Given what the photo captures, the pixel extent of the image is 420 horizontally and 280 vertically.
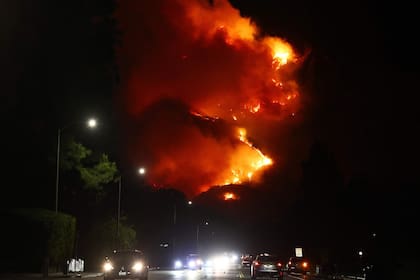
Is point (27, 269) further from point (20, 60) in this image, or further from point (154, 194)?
point (154, 194)

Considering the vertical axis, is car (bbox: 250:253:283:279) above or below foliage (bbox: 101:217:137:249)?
below

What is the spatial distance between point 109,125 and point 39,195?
1378 cm

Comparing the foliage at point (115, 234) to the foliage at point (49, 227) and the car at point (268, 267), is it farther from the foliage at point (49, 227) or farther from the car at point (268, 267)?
the car at point (268, 267)

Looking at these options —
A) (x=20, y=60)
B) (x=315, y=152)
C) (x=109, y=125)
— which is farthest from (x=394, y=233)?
(x=315, y=152)

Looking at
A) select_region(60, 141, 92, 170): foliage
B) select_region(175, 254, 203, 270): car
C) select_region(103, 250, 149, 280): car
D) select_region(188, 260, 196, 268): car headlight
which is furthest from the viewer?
select_region(175, 254, 203, 270): car

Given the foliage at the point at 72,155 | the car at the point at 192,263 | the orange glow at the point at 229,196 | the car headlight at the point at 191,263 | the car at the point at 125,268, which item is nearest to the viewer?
the car at the point at 125,268

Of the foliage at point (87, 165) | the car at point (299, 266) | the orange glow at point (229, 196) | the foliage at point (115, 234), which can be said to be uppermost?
the orange glow at point (229, 196)

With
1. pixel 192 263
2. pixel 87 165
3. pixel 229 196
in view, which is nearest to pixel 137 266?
pixel 87 165

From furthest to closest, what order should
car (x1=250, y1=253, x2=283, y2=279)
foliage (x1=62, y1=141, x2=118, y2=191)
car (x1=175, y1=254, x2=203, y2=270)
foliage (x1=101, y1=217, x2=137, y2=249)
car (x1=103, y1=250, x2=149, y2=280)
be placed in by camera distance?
car (x1=175, y1=254, x2=203, y2=270) < foliage (x1=101, y1=217, x2=137, y2=249) < foliage (x1=62, y1=141, x2=118, y2=191) < car (x1=250, y1=253, x2=283, y2=279) < car (x1=103, y1=250, x2=149, y2=280)

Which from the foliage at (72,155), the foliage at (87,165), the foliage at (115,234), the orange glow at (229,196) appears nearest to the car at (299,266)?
the foliage at (115,234)

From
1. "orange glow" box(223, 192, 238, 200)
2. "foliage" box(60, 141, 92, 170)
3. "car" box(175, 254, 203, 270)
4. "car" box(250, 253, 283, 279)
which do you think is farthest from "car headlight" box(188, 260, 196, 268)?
"orange glow" box(223, 192, 238, 200)

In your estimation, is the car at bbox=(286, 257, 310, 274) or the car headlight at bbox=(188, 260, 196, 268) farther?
A: the car headlight at bbox=(188, 260, 196, 268)

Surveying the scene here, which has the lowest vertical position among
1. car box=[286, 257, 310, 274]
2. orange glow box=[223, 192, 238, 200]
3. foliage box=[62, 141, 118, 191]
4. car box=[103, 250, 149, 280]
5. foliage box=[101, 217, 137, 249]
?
car box=[103, 250, 149, 280]

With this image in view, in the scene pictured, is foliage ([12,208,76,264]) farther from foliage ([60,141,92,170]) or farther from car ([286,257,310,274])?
car ([286,257,310,274])
